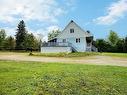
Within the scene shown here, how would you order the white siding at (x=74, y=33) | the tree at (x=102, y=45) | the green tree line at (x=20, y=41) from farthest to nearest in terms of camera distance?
the green tree line at (x=20, y=41) < the tree at (x=102, y=45) < the white siding at (x=74, y=33)

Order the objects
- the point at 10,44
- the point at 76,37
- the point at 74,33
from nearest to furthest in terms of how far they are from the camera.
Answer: the point at 76,37, the point at 74,33, the point at 10,44

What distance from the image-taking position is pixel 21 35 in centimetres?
8506

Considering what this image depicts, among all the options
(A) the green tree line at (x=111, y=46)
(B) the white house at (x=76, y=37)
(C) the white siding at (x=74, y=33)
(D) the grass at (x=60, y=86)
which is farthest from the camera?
(A) the green tree line at (x=111, y=46)

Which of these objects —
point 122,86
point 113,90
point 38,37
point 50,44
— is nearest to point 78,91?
point 113,90

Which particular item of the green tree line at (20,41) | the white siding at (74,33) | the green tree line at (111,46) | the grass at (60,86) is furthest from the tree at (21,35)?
the grass at (60,86)

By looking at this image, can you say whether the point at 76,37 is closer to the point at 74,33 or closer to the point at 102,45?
the point at 74,33

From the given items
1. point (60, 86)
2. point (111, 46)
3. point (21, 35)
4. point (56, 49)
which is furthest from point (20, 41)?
point (60, 86)

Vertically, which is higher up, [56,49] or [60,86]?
[56,49]

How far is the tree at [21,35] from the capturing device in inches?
3178

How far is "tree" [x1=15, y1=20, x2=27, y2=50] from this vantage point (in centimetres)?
8072

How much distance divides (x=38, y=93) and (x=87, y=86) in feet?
7.60

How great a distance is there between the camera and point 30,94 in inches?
362

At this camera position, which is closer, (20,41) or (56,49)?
(56,49)

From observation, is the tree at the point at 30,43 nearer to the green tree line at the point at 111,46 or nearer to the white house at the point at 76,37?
the green tree line at the point at 111,46
